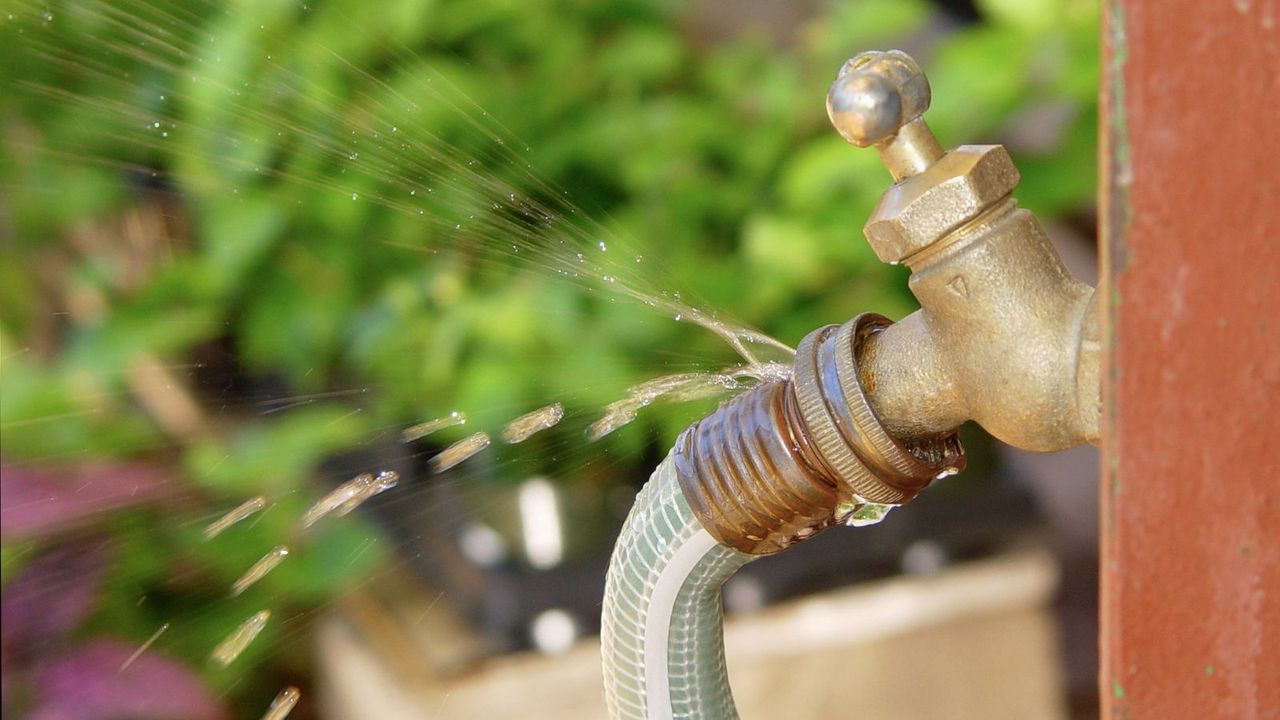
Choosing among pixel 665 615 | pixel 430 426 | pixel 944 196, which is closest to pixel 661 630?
pixel 665 615

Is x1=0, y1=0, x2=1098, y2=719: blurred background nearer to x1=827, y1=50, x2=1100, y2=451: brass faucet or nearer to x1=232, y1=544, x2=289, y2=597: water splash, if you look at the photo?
x1=232, y1=544, x2=289, y2=597: water splash

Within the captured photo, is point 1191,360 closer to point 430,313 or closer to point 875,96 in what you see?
point 875,96

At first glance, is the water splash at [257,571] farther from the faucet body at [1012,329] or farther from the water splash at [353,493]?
the faucet body at [1012,329]

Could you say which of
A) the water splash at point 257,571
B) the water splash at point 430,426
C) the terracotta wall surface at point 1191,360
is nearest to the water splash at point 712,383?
the terracotta wall surface at point 1191,360

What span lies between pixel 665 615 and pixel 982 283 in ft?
0.67

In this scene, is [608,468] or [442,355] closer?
[442,355]

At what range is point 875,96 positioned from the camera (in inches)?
15.9

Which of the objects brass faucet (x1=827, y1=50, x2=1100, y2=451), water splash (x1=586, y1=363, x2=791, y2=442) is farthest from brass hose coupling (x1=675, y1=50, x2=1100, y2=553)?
water splash (x1=586, y1=363, x2=791, y2=442)

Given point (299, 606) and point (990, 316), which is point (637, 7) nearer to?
point (299, 606)

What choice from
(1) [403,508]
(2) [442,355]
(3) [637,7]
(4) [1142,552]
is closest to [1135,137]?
(4) [1142,552]

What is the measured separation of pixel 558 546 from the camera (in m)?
1.72

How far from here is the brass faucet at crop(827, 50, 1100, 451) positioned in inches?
16.8

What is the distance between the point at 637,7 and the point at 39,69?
883mm

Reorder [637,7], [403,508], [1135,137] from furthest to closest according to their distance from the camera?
[403,508]
[637,7]
[1135,137]
